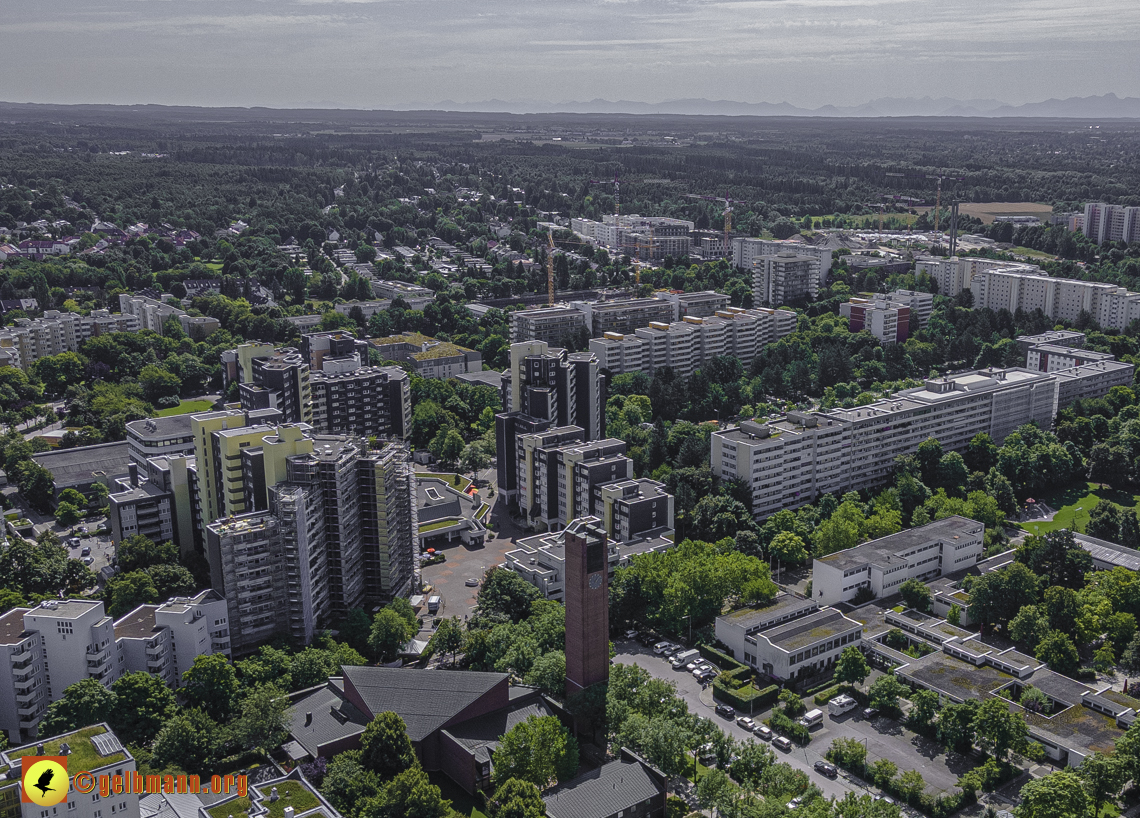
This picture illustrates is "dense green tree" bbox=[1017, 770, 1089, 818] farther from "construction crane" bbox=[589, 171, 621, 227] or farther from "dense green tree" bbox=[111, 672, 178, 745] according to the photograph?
"construction crane" bbox=[589, 171, 621, 227]

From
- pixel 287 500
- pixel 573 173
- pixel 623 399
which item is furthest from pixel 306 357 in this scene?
pixel 573 173

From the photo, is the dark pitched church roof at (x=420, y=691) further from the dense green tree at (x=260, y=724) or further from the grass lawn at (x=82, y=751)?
the grass lawn at (x=82, y=751)

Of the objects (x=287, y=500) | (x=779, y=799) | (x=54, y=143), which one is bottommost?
(x=779, y=799)

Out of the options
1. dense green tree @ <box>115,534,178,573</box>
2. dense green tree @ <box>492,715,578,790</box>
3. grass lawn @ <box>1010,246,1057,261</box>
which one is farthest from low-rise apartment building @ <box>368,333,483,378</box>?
grass lawn @ <box>1010,246,1057,261</box>

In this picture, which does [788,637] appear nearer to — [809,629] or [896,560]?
[809,629]

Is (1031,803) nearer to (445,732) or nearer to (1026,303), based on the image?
(445,732)

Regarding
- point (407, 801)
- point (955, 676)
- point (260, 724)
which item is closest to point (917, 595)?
point (955, 676)

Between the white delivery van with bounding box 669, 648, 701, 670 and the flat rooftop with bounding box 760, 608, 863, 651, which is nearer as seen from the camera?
the flat rooftop with bounding box 760, 608, 863, 651
